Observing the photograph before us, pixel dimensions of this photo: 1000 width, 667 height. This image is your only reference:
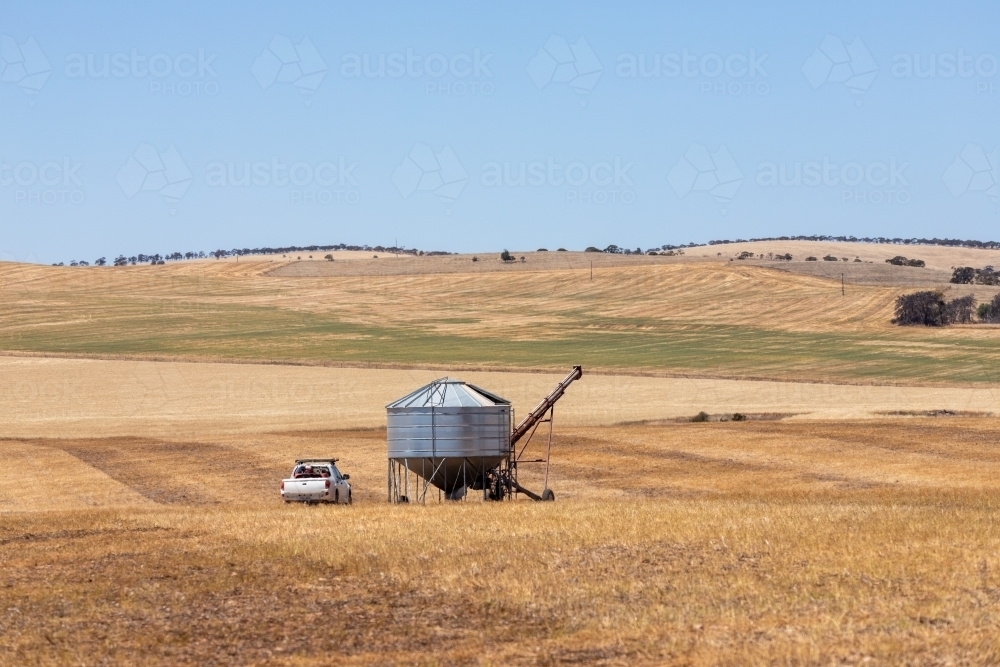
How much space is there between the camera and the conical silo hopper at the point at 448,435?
37938mm

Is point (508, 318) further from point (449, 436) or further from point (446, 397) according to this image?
point (449, 436)

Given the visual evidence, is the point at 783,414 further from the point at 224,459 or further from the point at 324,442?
the point at 224,459

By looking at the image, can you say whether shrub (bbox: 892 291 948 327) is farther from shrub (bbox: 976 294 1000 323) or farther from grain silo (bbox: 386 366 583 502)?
grain silo (bbox: 386 366 583 502)

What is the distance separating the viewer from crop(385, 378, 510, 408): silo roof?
38062 mm

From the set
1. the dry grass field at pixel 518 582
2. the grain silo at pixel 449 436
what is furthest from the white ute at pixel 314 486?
the dry grass field at pixel 518 582

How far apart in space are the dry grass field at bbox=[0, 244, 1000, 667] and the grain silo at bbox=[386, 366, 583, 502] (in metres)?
1.41

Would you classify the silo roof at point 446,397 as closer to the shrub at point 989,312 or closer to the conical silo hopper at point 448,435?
the conical silo hopper at point 448,435

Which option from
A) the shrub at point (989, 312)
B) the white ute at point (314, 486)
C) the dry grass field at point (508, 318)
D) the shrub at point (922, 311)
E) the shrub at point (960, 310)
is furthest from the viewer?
the shrub at point (989, 312)

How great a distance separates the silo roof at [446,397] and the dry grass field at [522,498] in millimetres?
2858

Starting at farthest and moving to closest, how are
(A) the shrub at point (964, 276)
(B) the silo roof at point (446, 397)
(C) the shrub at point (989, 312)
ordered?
(A) the shrub at point (964, 276), (C) the shrub at point (989, 312), (B) the silo roof at point (446, 397)

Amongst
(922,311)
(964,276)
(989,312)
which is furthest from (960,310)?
(964,276)

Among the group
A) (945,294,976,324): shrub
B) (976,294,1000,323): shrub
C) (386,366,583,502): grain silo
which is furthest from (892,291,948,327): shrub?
(386,366,583,502): grain silo

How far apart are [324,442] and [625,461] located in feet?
50.5

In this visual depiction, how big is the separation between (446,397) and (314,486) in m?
4.49
